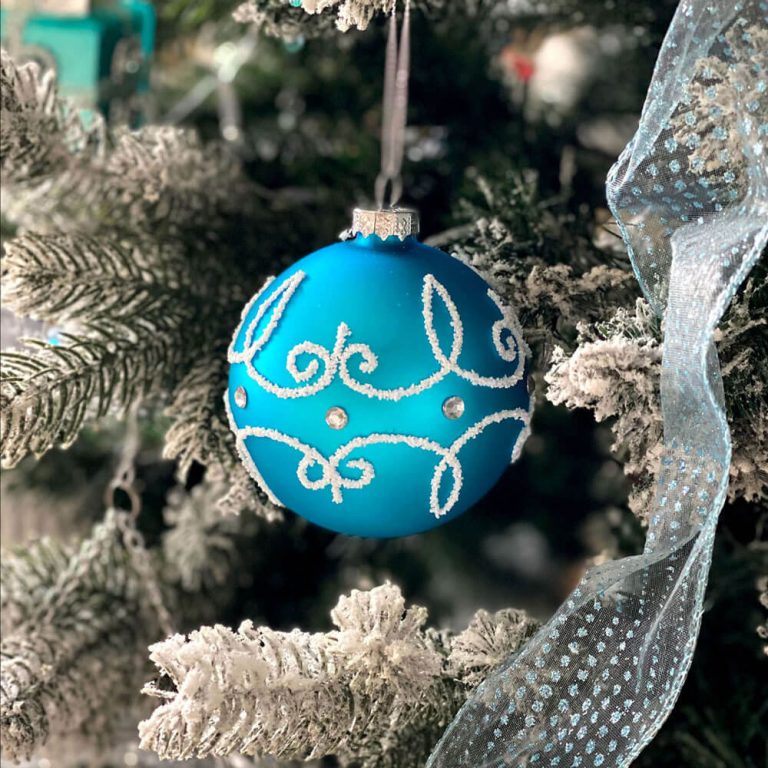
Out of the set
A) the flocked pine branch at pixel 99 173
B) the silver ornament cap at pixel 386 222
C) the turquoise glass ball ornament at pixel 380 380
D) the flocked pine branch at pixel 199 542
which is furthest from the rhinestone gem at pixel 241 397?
the flocked pine branch at pixel 199 542

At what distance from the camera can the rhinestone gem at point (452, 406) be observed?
1.65 ft

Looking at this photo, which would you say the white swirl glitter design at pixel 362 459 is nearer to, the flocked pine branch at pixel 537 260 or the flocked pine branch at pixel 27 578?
the flocked pine branch at pixel 537 260

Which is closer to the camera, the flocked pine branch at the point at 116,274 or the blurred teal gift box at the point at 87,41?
the flocked pine branch at the point at 116,274

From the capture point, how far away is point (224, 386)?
2.07 feet

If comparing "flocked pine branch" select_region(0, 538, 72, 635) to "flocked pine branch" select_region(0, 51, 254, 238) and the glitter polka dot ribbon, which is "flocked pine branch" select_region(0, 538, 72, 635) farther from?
the glitter polka dot ribbon

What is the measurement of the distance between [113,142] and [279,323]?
274mm

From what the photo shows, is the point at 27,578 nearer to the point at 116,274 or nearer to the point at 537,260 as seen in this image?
the point at 116,274

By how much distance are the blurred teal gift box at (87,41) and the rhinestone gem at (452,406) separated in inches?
20.1

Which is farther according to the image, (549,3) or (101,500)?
(101,500)

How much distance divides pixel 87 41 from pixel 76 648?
52 centimetres

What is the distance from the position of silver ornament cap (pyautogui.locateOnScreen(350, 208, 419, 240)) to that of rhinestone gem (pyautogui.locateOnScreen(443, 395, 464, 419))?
94mm

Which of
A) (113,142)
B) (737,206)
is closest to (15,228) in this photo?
(113,142)

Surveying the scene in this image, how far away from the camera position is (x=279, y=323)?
1.69 feet

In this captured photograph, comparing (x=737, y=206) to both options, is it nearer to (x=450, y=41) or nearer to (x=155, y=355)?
(x=155, y=355)
